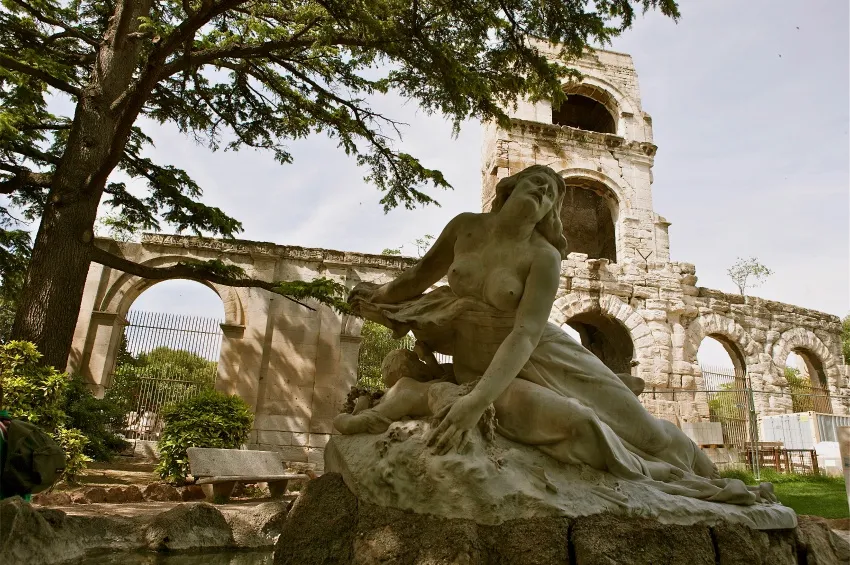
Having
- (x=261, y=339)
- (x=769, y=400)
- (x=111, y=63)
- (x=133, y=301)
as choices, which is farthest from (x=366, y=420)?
(x=769, y=400)

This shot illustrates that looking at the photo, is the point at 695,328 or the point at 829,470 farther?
the point at 695,328

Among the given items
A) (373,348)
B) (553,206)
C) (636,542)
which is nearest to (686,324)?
(373,348)

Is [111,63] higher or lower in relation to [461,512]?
higher

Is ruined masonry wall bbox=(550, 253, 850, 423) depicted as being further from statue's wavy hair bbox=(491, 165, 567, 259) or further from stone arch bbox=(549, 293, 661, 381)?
statue's wavy hair bbox=(491, 165, 567, 259)

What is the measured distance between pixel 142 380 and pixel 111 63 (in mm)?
7939

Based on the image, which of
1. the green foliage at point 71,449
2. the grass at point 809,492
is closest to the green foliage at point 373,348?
the grass at point 809,492

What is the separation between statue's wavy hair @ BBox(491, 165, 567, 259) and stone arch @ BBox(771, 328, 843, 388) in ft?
54.0

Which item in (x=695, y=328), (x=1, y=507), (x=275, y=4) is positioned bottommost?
(x=1, y=507)

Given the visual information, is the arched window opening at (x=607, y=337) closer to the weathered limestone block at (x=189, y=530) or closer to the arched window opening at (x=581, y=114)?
the arched window opening at (x=581, y=114)

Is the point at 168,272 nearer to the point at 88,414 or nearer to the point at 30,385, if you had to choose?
the point at 30,385

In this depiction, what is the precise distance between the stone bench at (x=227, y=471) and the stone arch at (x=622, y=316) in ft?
28.2

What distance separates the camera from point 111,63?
312 inches

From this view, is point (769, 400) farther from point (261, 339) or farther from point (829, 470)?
point (261, 339)

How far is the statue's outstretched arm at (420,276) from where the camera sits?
10.4 feet
